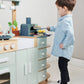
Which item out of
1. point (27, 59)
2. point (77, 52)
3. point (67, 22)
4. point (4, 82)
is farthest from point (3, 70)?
point (77, 52)

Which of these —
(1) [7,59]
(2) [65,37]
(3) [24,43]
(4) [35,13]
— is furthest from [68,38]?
(4) [35,13]

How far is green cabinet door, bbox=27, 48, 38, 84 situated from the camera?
2.07 m

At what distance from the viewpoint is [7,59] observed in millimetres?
1793

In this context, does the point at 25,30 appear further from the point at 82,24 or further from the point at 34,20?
the point at 82,24

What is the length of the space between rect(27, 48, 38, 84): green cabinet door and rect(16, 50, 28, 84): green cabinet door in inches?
2.7

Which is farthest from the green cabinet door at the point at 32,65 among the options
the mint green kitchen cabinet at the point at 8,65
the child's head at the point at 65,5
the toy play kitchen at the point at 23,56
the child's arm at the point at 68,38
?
the child's head at the point at 65,5

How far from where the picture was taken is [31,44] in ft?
6.83

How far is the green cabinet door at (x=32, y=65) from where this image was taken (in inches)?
81.7

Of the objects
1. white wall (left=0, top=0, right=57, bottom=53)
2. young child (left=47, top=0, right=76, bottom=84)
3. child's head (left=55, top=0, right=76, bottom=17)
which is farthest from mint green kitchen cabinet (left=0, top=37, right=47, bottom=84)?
white wall (left=0, top=0, right=57, bottom=53)

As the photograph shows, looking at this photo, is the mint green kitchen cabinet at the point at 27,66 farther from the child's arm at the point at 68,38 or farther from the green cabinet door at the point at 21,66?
the child's arm at the point at 68,38

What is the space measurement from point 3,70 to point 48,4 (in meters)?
2.24

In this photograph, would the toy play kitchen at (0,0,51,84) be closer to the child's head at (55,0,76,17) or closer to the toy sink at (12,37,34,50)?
the toy sink at (12,37,34,50)

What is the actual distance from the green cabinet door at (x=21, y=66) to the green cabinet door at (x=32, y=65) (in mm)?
70

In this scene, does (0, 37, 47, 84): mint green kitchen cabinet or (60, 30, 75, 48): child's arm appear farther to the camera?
(60, 30, 75, 48): child's arm
